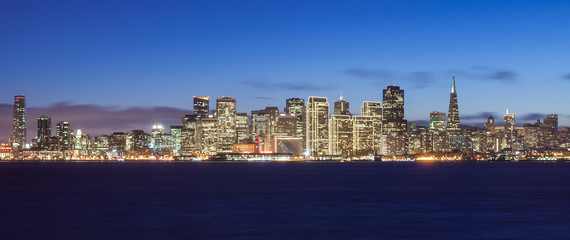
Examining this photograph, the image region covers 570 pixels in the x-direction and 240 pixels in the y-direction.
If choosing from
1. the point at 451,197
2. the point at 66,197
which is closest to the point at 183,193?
the point at 66,197

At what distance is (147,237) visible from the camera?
4525cm

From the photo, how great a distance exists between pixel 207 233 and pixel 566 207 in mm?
37971

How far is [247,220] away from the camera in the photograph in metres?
54.5

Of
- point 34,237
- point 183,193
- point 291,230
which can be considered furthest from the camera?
point 183,193

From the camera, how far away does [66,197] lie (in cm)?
7938

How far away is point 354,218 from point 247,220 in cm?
876

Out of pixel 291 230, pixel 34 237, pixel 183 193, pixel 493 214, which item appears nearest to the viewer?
pixel 34 237

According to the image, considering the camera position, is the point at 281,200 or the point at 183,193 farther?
the point at 183,193

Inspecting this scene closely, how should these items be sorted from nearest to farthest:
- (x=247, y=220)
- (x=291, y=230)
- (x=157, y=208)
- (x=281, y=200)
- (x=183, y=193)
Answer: (x=291, y=230) < (x=247, y=220) < (x=157, y=208) < (x=281, y=200) < (x=183, y=193)

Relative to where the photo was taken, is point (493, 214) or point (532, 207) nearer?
point (493, 214)

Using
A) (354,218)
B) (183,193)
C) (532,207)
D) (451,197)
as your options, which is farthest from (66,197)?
(532,207)

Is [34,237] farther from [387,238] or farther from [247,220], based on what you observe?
[387,238]

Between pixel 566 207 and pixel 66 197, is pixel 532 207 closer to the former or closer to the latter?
pixel 566 207

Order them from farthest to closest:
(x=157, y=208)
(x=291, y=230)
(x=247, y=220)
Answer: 1. (x=157, y=208)
2. (x=247, y=220)
3. (x=291, y=230)
